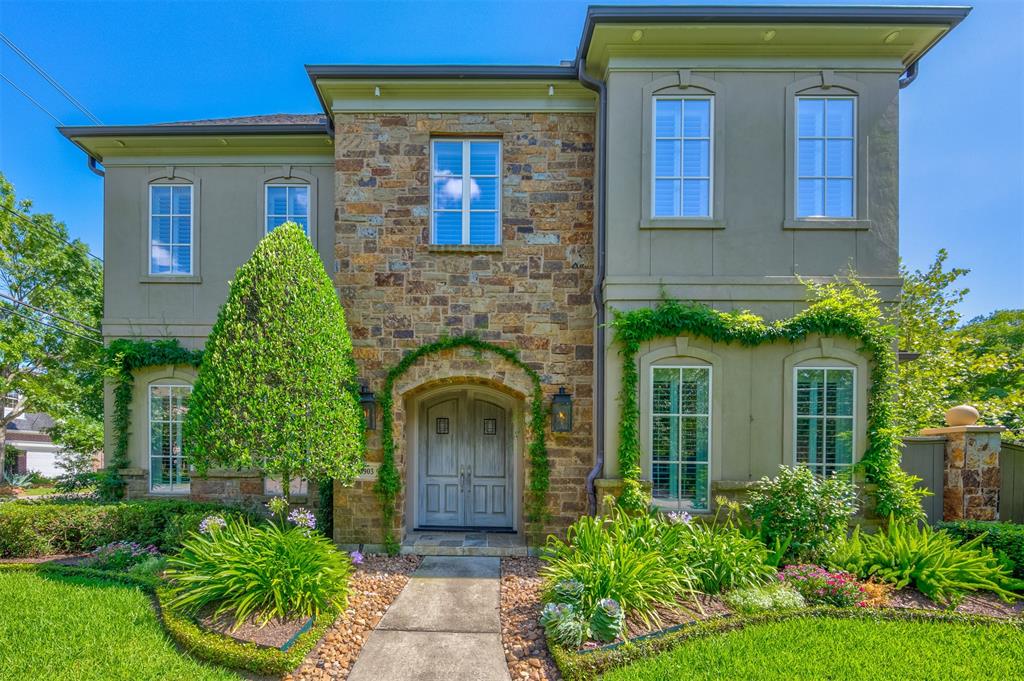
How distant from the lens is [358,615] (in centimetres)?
509

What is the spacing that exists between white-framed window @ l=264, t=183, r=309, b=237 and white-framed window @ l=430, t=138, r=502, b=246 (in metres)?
2.95

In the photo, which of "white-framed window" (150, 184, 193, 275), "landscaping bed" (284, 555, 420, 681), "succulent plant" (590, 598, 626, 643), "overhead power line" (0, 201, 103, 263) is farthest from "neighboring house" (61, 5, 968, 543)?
"overhead power line" (0, 201, 103, 263)

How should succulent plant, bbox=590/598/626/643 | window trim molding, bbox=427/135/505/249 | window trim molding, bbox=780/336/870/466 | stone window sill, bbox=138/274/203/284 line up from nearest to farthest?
succulent plant, bbox=590/598/626/643 < window trim molding, bbox=780/336/870/466 < window trim molding, bbox=427/135/505/249 < stone window sill, bbox=138/274/203/284

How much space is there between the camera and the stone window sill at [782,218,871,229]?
21.2ft

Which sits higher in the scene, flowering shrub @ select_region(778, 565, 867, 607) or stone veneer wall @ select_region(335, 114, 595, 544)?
stone veneer wall @ select_region(335, 114, 595, 544)

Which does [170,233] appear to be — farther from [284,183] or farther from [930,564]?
[930,564]

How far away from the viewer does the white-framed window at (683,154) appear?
261 inches

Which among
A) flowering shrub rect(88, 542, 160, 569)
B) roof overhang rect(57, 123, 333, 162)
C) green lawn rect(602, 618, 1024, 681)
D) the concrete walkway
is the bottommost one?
the concrete walkway

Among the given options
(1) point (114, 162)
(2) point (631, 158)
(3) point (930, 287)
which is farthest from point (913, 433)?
(1) point (114, 162)

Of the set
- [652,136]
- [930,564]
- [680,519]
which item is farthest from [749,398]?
[652,136]

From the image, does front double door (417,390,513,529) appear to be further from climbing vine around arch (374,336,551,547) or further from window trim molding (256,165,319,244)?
window trim molding (256,165,319,244)

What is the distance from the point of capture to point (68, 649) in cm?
420

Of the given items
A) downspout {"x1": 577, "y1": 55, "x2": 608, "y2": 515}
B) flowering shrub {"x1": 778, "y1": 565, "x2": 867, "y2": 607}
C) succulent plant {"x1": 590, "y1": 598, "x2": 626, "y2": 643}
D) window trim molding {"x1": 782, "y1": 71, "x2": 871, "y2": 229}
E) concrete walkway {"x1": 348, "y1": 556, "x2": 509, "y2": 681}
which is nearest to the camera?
concrete walkway {"x1": 348, "y1": 556, "x2": 509, "y2": 681}

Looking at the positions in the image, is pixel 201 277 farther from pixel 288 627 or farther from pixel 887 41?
pixel 887 41
